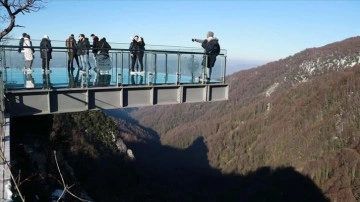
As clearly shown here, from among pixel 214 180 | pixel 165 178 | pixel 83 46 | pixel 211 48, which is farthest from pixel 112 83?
pixel 214 180

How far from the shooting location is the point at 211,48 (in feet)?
64.3

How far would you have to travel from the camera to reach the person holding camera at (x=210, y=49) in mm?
19594

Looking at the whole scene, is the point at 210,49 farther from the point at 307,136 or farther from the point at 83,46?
the point at 307,136

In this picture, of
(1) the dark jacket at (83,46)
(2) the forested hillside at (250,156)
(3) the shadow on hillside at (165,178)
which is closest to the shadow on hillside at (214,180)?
(3) the shadow on hillside at (165,178)

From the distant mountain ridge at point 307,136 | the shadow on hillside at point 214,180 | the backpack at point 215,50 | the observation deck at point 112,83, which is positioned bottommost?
the shadow on hillside at point 214,180

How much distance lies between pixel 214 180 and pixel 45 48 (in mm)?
140243

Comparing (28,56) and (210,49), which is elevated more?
(210,49)

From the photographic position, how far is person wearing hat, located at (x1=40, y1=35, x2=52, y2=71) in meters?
15.3

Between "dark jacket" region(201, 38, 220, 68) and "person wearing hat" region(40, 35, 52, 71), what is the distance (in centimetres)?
742

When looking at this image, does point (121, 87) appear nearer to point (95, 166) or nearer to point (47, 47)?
point (47, 47)

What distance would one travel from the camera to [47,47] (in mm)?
15039

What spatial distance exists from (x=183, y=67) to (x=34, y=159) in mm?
7913

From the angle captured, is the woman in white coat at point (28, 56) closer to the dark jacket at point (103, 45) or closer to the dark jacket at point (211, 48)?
the dark jacket at point (103, 45)

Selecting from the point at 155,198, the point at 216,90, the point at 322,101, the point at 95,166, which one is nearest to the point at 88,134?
the point at 95,166
